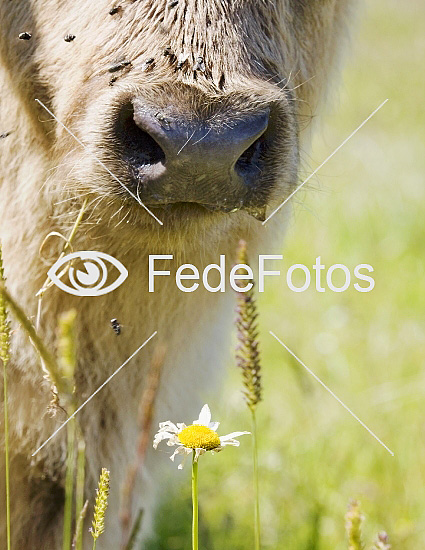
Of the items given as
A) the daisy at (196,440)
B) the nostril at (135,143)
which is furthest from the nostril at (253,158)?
the daisy at (196,440)

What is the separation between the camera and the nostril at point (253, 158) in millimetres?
2262

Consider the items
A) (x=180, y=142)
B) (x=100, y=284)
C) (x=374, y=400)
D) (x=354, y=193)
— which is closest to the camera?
(x=180, y=142)

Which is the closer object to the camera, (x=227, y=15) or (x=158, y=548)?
(x=227, y=15)

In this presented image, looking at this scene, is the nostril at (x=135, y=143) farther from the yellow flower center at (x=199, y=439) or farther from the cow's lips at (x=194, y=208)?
the yellow flower center at (x=199, y=439)

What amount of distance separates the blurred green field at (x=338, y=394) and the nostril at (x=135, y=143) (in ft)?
2.55

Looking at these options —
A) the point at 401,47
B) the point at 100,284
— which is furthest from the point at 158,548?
the point at 401,47

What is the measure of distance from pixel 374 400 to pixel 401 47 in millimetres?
7109

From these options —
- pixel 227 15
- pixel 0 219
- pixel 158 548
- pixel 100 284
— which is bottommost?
pixel 158 548

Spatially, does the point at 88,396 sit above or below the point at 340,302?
above

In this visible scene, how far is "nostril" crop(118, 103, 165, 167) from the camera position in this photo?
2158 mm

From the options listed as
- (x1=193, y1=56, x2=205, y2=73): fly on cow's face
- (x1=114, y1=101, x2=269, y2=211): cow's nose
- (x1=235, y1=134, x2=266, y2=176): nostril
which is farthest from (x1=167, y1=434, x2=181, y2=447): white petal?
(x1=193, y1=56, x2=205, y2=73): fly on cow's face

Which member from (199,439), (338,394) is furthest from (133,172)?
(338,394)

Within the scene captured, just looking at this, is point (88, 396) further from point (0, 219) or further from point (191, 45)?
point (191, 45)

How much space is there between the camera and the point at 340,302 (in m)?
5.96
